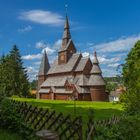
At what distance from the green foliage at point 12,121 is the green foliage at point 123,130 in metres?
3.68

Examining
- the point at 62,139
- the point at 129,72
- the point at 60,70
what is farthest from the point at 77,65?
the point at 62,139

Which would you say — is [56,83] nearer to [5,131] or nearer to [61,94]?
[61,94]

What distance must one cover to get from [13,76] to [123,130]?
74477 millimetres

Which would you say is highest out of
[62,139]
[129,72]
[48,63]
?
[48,63]

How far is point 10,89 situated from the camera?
84.1 m

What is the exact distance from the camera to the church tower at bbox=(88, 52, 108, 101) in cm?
Answer: 7250

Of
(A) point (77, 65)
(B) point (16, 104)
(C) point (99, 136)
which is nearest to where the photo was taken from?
(C) point (99, 136)

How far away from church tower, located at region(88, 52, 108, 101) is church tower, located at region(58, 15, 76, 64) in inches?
542

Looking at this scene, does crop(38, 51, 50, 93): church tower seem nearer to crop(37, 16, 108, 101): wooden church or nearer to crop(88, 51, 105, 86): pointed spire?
crop(37, 16, 108, 101): wooden church

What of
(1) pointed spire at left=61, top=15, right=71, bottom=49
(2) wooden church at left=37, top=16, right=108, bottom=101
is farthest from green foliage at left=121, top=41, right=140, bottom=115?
(1) pointed spire at left=61, top=15, right=71, bottom=49

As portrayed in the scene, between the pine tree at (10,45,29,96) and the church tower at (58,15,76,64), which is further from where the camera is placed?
the church tower at (58,15,76,64)

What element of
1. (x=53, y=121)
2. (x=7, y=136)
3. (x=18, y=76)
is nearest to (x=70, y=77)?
(x=18, y=76)

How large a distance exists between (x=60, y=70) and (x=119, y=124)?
243ft

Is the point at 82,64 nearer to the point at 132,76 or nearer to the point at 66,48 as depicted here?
the point at 66,48
